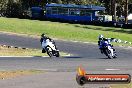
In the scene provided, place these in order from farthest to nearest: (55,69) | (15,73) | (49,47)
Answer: (49,47)
(55,69)
(15,73)

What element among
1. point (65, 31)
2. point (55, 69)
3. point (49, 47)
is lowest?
point (65, 31)

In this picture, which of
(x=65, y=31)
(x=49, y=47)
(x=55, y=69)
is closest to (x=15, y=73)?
(x=55, y=69)

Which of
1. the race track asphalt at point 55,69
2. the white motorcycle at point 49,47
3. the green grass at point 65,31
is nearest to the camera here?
the race track asphalt at point 55,69

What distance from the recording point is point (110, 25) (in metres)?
61.5

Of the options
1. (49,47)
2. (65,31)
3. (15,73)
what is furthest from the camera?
(65,31)

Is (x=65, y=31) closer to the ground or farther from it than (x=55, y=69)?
closer to the ground

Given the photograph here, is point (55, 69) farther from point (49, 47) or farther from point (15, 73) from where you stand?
point (49, 47)

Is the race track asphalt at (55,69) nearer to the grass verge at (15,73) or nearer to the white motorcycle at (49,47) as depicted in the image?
the grass verge at (15,73)

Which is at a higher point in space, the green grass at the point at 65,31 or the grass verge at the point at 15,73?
the grass verge at the point at 15,73

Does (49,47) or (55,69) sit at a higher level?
(49,47)

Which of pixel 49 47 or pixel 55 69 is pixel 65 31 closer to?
pixel 49 47

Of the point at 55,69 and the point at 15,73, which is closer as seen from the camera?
the point at 15,73

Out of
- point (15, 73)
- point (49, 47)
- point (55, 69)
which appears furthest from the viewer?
point (49, 47)

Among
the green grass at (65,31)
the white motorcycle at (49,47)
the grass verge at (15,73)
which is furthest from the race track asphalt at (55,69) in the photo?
the green grass at (65,31)
